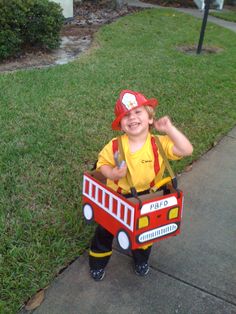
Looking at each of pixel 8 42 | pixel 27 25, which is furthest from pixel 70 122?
pixel 27 25

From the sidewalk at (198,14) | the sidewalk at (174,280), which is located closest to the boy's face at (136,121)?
the sidewalk at (174,280)

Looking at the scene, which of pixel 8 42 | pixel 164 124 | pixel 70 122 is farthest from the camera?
pixel 8 42

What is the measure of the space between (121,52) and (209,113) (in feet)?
8.68

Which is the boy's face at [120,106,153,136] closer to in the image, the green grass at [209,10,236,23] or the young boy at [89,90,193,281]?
the young boy at [89,90,193,281]

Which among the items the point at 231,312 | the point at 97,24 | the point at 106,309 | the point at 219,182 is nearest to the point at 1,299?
the point at 106,309

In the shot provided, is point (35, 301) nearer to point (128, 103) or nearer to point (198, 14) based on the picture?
point (128, 103)

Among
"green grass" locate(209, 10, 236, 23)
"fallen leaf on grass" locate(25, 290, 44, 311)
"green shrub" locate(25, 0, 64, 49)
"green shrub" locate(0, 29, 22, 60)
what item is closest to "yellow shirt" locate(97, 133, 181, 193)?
"fallen leaf on grass" locate(25, 290, 44, 311)

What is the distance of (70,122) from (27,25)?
2894mm

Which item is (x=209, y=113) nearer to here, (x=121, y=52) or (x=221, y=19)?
(x=121, y=52)

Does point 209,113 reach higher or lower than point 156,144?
lower

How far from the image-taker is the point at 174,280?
2686 millimetres

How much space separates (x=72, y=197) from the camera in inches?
133

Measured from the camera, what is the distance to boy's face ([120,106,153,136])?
2342mm

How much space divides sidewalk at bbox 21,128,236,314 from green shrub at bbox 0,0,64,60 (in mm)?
4224
